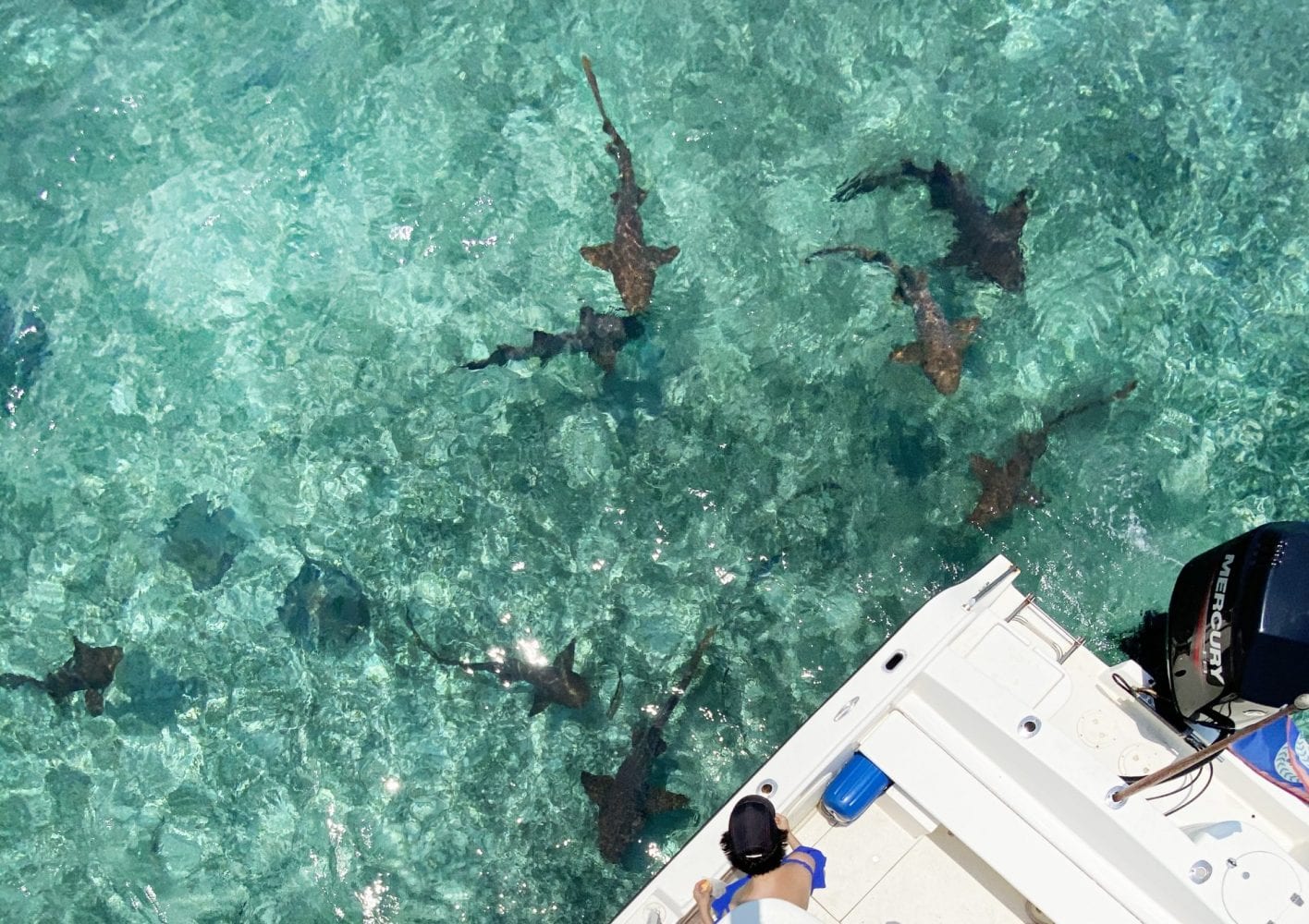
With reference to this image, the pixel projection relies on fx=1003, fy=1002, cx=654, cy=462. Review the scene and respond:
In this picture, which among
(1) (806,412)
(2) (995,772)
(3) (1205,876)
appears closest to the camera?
(3) (1205,876)

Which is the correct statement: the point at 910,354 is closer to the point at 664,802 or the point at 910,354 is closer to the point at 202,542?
the point at 664,802

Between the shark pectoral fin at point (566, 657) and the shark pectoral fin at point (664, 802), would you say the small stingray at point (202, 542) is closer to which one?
the shark pectoral fin at point (566, 657)

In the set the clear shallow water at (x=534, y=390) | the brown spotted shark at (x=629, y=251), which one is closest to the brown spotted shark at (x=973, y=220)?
the clear shallow water at (x=534, y=390)

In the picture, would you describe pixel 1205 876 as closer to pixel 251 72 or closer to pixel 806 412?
pixel 806 412

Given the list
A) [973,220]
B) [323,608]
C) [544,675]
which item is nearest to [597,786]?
[544,675]

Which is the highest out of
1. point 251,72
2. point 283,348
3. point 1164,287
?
point 251,72

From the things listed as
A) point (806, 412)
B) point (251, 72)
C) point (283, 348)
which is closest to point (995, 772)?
point (806, 412)

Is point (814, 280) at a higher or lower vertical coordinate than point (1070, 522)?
higher
